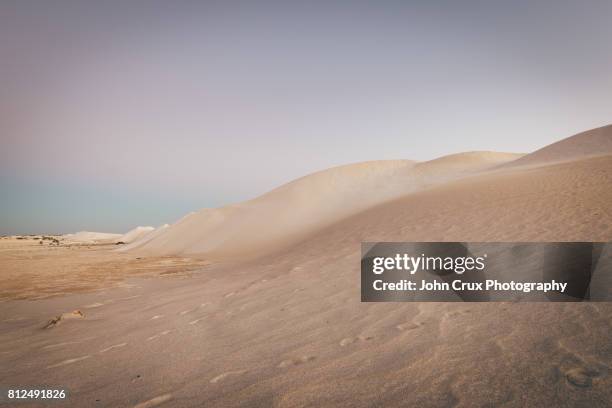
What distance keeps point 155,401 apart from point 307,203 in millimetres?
25197

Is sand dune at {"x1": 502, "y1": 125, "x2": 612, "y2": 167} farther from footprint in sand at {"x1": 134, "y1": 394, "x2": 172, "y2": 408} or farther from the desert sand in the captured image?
footprint in sand at {"x1": 134, "y1": 394, "x2": 172, "y2": 408}

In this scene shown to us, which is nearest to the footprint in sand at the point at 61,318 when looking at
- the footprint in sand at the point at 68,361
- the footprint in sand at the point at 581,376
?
the footprint in sand at the point at 68,361

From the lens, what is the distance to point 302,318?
4.53m

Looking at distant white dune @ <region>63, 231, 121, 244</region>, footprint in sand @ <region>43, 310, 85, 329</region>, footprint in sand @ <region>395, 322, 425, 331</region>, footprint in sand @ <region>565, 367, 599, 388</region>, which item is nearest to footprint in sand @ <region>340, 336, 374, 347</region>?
footprint in sand @ <region>395, 322, 425, 331</region>

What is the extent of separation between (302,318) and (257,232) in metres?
19.7

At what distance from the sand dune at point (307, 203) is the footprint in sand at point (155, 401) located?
60.4ft

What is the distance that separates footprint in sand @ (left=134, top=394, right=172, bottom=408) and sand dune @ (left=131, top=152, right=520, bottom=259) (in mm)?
18423

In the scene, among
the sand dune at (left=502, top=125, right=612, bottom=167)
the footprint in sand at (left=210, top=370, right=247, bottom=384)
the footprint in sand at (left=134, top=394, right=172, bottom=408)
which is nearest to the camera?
the footprint in sand at (left=134, top=394, right=172, bottom=408)

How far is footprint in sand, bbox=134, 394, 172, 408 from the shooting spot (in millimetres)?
2572

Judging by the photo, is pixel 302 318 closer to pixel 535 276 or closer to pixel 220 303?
pixel 220 303

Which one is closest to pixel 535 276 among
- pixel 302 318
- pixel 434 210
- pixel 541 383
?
pixel 541 383

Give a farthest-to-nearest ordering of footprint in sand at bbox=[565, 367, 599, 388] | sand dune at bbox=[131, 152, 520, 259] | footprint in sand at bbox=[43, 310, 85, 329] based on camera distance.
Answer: sand dune at bbox=[131, 152, 520, 259] → footprint in sand at bbox=[43, 310, 85, 329] → footprint in sand at bbox=[565, 367, 599, 388]

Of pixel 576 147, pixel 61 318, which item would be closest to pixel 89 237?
pixel 61 318

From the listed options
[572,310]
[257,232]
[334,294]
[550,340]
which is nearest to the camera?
[550,340]
